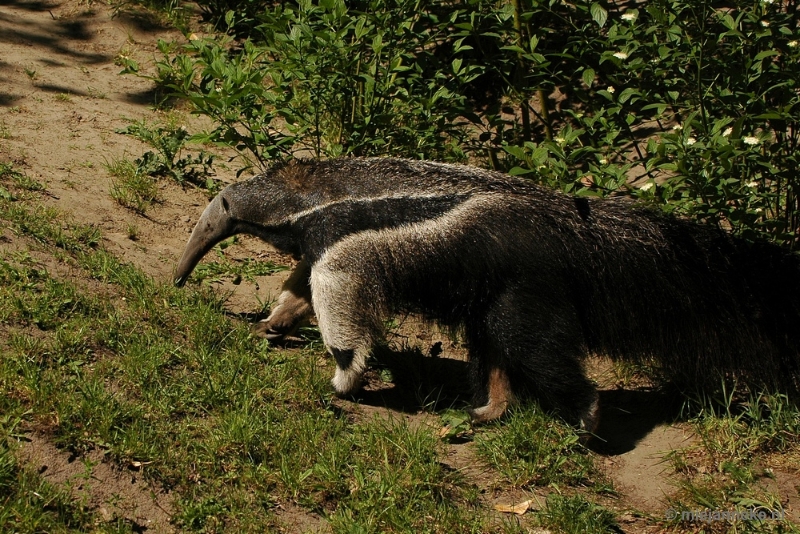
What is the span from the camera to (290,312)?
6.17m

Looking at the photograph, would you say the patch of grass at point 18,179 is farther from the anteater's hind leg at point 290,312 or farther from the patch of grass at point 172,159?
the anteater's hind leg at point 290,312

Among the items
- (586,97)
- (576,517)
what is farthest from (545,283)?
(586,97)

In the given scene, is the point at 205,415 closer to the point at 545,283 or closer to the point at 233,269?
the point at 545,283

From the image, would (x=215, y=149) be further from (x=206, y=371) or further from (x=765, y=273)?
(x=765, y=273)

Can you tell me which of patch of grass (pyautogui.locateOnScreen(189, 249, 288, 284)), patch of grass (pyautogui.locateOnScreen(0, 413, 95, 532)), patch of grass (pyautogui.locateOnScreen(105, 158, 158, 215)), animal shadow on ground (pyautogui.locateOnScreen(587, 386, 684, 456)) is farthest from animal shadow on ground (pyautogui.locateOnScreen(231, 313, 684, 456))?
patch of grass (pyautogui.locateOnScreen(0, 413, 95, 532))

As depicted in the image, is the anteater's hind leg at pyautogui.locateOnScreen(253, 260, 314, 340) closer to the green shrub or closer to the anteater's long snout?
the anteater's long snout

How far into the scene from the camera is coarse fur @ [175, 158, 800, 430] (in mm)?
5180

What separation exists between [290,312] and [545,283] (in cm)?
197

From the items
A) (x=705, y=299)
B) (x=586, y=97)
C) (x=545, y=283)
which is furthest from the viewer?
(x=586, y=97)

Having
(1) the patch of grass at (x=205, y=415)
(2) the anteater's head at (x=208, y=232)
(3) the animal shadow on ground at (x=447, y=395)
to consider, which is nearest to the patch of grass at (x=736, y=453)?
(3) the animal shadow on ground at (x=447, y=395)

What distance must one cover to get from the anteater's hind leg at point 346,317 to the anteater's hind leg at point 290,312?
651 millimetres

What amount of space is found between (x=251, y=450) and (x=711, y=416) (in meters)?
2.82

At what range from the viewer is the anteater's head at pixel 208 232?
630 cm

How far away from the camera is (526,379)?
221 inches
